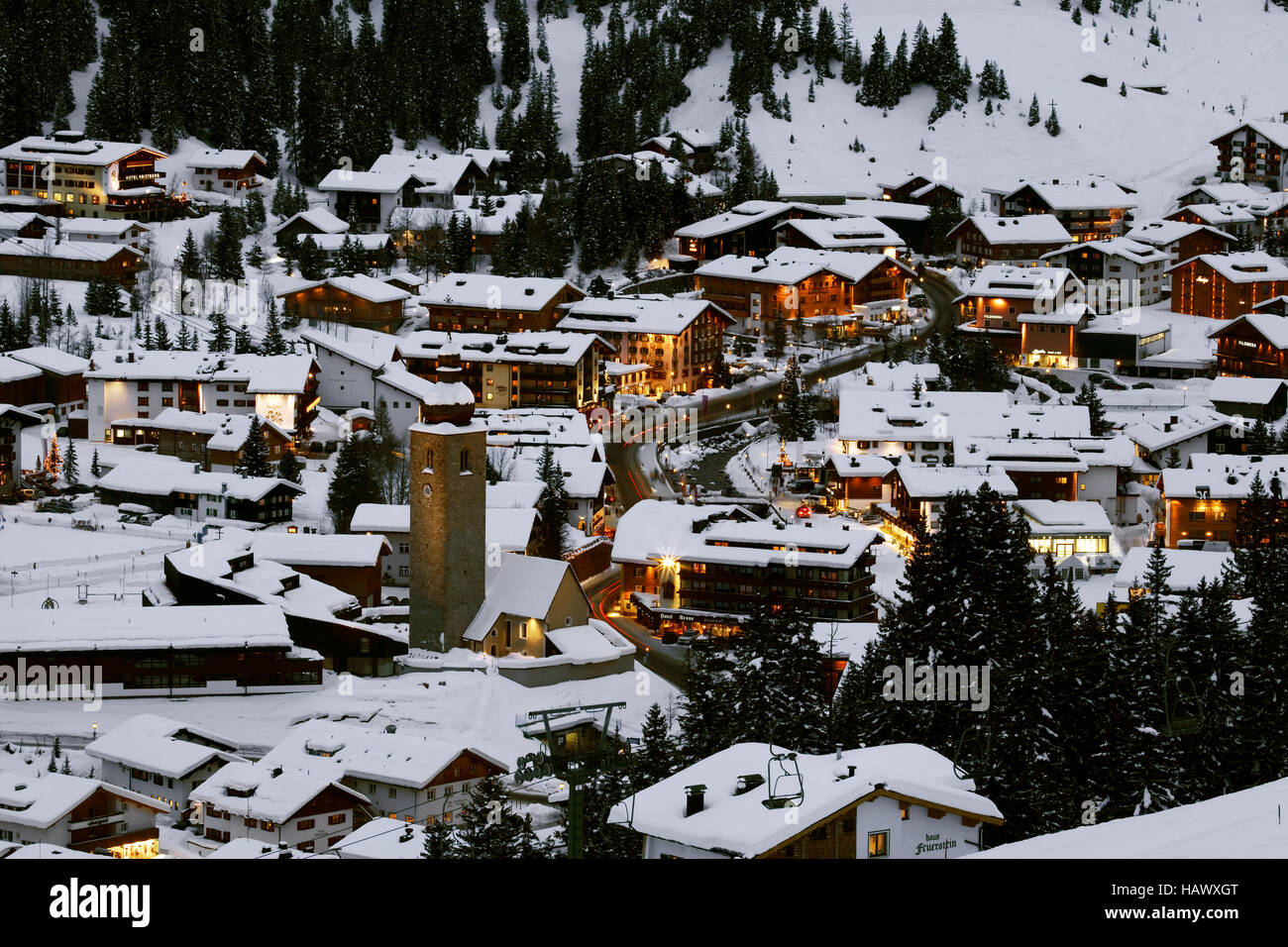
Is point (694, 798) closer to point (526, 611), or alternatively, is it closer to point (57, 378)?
point (526, 611)

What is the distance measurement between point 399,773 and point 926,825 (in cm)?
1783

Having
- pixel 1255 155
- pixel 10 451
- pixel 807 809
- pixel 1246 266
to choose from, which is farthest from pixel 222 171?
pixel 807 809

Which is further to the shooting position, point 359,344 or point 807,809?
point 359,344

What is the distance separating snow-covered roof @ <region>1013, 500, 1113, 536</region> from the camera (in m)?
54.7

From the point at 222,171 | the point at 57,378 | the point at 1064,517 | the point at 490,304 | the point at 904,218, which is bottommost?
the point at 1064,517

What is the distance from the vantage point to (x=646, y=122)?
9725cm

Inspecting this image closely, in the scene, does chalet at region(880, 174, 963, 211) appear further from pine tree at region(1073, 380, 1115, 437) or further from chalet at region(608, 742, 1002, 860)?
chalet at region(608, 742, 1002, 860)

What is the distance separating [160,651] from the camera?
43125mm

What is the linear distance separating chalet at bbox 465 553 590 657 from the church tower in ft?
1.42

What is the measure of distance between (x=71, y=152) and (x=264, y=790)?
187 ft

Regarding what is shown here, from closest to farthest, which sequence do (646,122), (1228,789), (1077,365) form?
1. (1228,789)
2. (1077,365)
3. (646,122)

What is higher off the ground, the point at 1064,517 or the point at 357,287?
the point at 357,287

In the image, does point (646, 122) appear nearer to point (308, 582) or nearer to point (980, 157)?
point (980, 157)
